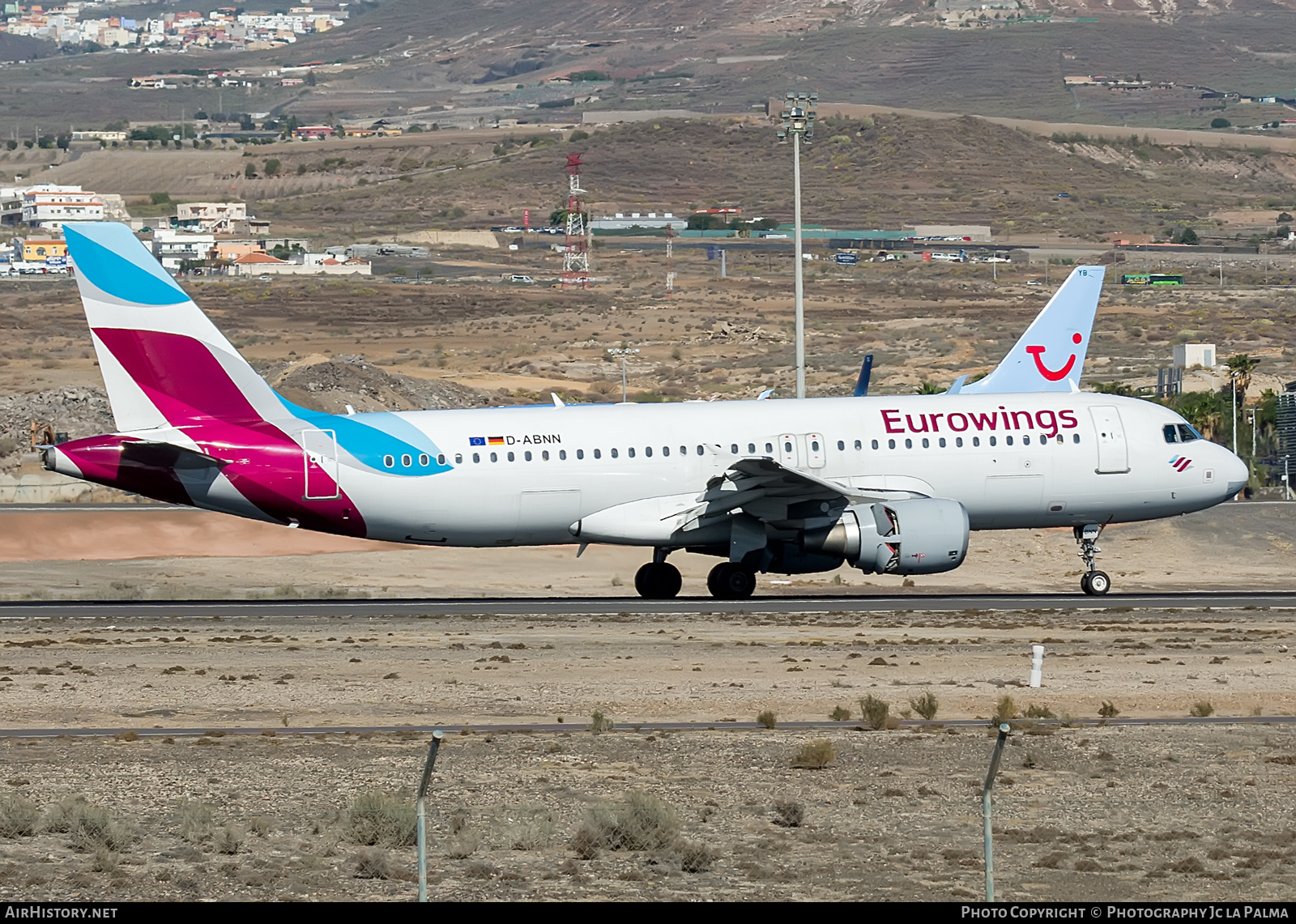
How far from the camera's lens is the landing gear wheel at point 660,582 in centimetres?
4066

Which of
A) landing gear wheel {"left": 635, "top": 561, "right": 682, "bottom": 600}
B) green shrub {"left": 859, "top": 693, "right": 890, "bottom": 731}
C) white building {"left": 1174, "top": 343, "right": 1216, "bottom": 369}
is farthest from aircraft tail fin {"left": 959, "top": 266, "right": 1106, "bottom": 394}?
white building {"left": 1174, "top": 343, "right": 1216, "bottom": 369}

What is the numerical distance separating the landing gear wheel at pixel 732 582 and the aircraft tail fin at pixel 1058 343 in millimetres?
13567

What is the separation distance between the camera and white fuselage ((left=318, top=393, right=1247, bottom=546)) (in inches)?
1515

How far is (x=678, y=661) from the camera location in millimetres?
29797

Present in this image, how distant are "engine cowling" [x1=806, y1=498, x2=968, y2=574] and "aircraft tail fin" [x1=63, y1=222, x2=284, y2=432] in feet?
38.3

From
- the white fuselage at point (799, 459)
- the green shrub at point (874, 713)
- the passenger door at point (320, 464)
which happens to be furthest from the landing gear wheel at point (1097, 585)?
the green shrub at point (874, 713)

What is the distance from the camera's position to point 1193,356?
89375 millimetres

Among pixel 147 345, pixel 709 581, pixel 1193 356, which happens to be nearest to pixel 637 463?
pixel 709 581

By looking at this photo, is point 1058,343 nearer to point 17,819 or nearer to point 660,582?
point 660,582

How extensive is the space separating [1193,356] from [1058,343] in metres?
40.6

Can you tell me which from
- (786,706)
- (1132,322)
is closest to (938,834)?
(786,706)

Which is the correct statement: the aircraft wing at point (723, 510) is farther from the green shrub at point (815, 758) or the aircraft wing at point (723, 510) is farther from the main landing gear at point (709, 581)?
the green shrub at point (815, 758)

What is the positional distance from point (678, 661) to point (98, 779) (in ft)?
37.3

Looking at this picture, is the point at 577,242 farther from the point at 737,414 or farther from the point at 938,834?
the point at 938,834
